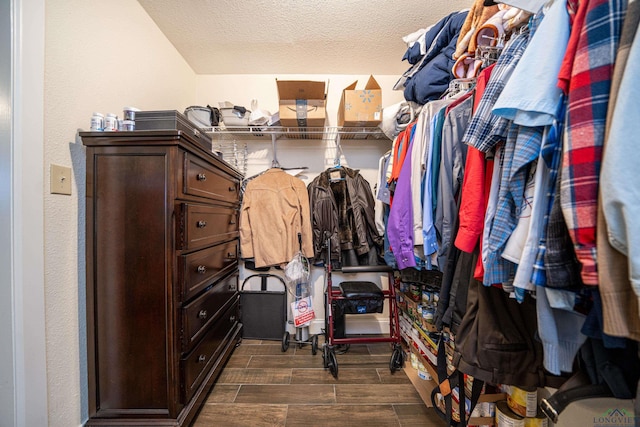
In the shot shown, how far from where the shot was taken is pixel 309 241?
81.0 inches

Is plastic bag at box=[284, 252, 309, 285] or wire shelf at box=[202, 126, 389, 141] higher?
wire shelf at box=[202, 126, 389, 141]

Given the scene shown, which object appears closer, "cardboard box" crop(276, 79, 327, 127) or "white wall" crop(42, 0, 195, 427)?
"white wall" crop(42, 0, 195, 427)

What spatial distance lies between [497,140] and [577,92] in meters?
0.21

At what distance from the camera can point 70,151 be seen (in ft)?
3.56

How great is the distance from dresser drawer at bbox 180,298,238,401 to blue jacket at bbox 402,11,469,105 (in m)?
1.92

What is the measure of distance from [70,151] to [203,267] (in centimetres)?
81

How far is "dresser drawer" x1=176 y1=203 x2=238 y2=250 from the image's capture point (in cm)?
115

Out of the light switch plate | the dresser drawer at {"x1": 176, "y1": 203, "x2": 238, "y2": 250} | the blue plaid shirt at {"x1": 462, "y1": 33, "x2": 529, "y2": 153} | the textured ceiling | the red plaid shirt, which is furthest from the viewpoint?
the textured ceiling

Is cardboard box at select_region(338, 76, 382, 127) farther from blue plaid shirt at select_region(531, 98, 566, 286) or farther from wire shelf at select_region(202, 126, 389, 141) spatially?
blue plaid shirt at select_region(531, 98, 566, 286)

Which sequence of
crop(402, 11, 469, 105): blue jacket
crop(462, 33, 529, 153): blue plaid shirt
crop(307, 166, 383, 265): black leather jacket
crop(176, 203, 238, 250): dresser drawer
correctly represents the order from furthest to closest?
crop(307, 166, 383, 265): black leather jacket → crop(402, 11, 469, 105): blue jacket → crop(176, 203, 238, 250): dresser drawer → crop(462, 33, 529, 153): blue plaid shirt

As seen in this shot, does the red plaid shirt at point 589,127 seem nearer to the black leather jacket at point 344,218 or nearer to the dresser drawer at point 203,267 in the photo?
the dresser drawer at point 203,267

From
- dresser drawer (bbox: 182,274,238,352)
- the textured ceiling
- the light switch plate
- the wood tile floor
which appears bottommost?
the wood tile floor

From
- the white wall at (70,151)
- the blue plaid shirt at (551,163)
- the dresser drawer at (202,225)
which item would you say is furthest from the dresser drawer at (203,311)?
the blue plaid shirt at (551,163)

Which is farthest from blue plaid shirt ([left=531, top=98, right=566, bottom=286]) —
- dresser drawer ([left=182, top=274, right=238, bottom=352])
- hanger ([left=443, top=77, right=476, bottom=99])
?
dresser drawer ([left=182, top=274, right=238, bottom=352])
